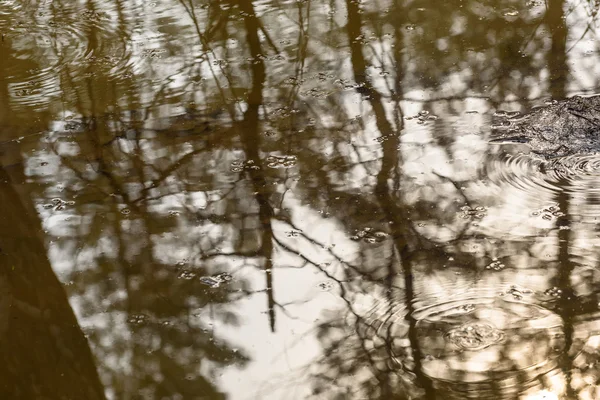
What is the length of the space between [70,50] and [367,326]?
170 inches

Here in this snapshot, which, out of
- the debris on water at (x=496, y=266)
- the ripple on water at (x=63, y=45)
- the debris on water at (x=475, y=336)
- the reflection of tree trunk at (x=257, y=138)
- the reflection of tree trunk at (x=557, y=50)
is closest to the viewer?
the debris on water at (x=475, y=336)

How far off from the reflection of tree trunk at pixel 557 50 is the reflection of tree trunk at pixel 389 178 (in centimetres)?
107

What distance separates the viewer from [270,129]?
497 centimetres

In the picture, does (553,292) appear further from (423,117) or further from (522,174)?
(423,117)

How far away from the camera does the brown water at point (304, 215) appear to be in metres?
3.22

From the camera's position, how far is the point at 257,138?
193 inches

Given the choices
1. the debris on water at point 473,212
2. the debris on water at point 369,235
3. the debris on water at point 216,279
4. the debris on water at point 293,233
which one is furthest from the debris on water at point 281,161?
the debris on water at point 473,212

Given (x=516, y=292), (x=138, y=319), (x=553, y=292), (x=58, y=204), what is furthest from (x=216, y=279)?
(x=553, y=292)

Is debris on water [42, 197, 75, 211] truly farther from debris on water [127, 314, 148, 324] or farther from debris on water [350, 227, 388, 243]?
debris on water [350, 227, 388, 243]

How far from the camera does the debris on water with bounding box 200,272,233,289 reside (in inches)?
146

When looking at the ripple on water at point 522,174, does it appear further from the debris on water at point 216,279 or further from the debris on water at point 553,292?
the debris on water at point 216,279

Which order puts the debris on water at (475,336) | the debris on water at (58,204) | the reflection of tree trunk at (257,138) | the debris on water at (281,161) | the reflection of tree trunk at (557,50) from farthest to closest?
the reflection of tree trunk at (557,50) → the debris on water at (281,161) → the debris on water at (58,204) → the reflection of tree trunk at (257,138) → the debris on water at (475,336)

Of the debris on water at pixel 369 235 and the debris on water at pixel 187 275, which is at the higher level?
the debris on water at pixel 369 235

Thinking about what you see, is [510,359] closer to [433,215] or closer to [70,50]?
[433,215]
